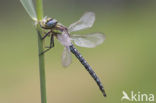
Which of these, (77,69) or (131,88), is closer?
(131,88)

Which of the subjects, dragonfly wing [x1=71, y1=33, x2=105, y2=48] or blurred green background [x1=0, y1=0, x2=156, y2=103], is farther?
blurred green background [x1=0, y1=0, x2=156, y2=103]

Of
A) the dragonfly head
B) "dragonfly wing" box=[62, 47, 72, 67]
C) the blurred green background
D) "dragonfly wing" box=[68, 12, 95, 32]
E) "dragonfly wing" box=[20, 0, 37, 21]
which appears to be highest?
the blurred green background

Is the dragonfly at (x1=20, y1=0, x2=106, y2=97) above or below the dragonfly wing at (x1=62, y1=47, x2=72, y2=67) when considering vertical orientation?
above

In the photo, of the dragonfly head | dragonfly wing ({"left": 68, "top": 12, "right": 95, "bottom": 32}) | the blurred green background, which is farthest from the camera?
the blurred green background

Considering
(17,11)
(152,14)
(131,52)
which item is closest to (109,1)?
(152,14)

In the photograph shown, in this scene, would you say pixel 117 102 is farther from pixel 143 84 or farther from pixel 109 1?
pixel 109 1

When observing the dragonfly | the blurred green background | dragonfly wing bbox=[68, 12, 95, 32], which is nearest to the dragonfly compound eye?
the dragonfly

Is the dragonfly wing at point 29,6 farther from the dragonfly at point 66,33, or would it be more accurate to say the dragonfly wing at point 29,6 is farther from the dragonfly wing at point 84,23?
the dragonfly wing at point 84,23

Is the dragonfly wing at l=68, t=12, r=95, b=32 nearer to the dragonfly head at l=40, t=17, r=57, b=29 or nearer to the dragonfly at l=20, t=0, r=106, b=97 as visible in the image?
the dragonfly at l=20, t=0, r=106, b=97
